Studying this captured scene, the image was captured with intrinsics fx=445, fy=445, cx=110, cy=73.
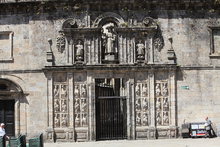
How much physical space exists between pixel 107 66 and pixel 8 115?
5601 millimetres

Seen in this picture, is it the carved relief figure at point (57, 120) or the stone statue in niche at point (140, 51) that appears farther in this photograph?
the stone statue in niche at point (140, 51)

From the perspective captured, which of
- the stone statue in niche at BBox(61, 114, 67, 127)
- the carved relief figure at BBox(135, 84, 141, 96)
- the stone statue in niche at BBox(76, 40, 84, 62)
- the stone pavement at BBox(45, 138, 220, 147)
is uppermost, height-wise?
the stone statue in niche at BBox(76, 40, 84, 62)

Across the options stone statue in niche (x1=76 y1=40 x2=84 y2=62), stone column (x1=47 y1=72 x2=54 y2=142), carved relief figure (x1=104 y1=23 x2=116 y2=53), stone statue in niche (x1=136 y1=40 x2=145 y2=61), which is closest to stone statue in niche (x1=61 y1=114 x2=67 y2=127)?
stone column (x1=47 y1=72 x2=54 y2=142)

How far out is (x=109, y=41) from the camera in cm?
2228

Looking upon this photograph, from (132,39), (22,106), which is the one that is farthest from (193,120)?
(22,106)

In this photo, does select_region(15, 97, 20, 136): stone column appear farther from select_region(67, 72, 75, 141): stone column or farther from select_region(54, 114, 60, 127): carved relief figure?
select_region(67, 72, 75, 141): stone column

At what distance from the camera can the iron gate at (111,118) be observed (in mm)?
22484

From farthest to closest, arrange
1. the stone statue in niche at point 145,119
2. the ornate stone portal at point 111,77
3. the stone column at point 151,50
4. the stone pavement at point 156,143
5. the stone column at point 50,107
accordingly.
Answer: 1. the stone column at point 151,50
2. the stone statue in niche at point 145,119
3. the ornate stone portal at point 111,77
4. the stone column at point 50,107
5. the stone pavement at point 156,143

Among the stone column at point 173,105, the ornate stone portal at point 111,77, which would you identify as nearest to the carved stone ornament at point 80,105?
the ornate stone portal at point 111,77

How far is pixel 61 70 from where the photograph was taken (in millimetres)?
22141

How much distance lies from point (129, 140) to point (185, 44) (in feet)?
18.4

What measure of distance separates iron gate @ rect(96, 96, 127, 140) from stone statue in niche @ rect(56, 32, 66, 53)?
3164mm

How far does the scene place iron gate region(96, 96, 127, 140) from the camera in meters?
22.5

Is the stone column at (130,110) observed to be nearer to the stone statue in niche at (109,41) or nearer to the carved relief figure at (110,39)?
the stone statue in niche at (109,41)
